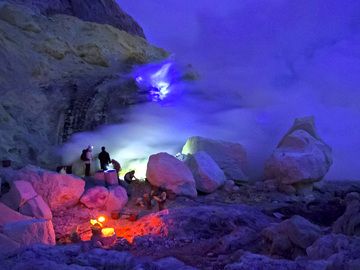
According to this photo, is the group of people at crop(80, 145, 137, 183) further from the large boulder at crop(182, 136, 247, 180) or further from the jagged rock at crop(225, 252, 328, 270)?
the jagged rock at crop(225, 252, 328, 270)

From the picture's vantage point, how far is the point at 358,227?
4.09 metres

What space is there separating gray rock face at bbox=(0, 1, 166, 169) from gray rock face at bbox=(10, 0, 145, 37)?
711 millimetres

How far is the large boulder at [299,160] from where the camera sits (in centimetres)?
1015

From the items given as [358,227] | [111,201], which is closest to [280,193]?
[111,201]

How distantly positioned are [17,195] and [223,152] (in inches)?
260

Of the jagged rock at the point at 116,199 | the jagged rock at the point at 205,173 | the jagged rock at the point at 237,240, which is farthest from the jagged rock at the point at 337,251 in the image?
the jagged rock at the point at 205,173

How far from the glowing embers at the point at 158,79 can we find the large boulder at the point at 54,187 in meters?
7.87

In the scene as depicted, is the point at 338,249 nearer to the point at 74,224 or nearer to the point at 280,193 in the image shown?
the point at 74,224

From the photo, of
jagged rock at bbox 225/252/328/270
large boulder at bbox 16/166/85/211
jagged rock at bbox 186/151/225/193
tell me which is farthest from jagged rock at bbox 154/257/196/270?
jagged rock at bbox 186/151/225/193

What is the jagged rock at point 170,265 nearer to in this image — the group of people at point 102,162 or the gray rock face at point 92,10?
the group of people at point 102,162

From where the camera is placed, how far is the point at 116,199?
8227 millimetres

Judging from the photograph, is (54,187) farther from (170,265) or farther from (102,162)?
(170,265)

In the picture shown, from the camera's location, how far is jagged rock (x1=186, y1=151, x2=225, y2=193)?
9.88 m

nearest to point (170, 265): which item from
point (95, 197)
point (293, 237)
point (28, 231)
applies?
point (293, 237)
